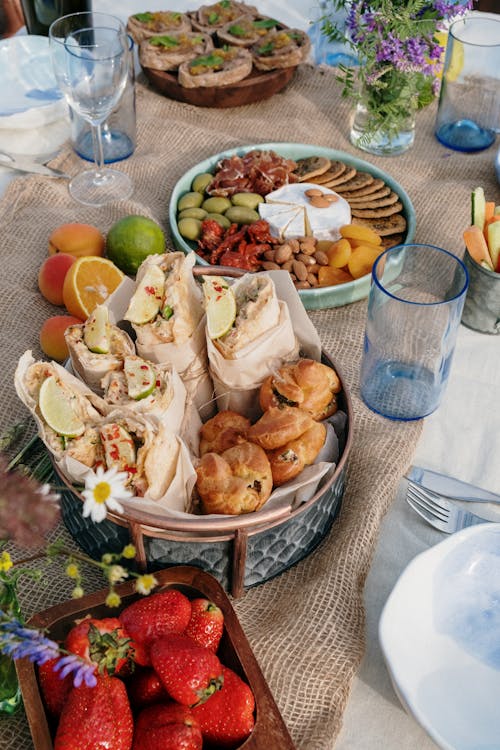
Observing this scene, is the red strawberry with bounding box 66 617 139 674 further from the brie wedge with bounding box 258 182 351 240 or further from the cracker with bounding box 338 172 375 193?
the cracker with bounding box 338 172 375 193

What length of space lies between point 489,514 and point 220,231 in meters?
0.79

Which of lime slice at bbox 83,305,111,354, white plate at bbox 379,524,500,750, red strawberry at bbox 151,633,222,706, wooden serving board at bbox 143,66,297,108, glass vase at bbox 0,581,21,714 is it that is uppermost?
lime slice at bbox 83,305,111,354

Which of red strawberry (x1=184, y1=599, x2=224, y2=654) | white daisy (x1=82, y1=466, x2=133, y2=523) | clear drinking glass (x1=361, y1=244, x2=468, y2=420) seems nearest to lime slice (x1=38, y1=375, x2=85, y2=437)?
white daisy (x1=82, y1=466, x2=133, y2=523)

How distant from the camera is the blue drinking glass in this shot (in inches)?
70.2

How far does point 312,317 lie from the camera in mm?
1490

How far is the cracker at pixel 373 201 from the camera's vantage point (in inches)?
65.1

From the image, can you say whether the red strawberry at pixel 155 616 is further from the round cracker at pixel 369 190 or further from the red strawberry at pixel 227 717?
the round cracker at pixel 369 190

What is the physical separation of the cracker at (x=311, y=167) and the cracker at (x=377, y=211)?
0.45ft

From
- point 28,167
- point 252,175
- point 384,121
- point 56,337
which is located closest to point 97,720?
point 56,337

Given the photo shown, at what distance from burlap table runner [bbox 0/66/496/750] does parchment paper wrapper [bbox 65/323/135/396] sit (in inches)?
9.4

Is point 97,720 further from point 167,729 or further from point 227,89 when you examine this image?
point 227,89

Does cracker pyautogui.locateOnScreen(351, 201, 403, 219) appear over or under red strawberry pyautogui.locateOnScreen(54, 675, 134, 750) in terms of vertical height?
under

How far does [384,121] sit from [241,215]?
18.8 inches

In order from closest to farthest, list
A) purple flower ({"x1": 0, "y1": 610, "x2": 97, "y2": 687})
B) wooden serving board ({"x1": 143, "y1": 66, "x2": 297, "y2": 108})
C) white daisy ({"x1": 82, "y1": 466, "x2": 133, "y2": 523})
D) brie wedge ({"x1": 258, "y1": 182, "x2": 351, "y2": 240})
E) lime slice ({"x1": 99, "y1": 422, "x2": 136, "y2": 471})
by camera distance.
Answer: purple flower ({"x1": 0, "y1": 610, "x2": 97, "y2": 687}), white daisy ({"x1": 82, "y1": 466, "x2": 133, "y2": 523}), lime slice ({"x1": 99, "y1": 422, "x2": 136, "y2": 471}), brie wedge ({"x1": 258, "y1": 182, "x2": 351, "y2": 240}), wooden serving board ({"x1": 143, "y1": 66, "x2": 297, "y2": 108})
